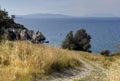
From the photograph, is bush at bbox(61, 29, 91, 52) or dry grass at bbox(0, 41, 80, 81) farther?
bush at bbox(61, 29, 91, 52)

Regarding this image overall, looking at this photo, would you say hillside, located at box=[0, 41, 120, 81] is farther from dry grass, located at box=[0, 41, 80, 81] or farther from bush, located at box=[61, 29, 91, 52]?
bush, located at box=[61, 29, 91, 52]

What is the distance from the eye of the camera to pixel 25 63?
12.9m

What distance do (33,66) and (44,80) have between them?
88 centimetres

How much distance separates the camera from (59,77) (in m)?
13.4

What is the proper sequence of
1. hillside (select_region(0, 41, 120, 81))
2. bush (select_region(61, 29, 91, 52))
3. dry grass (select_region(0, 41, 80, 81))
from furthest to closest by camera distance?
bush (select_region(61, 29, 91, 52)) → hillside (select_region(0, 41, 120, 81)) → dry grass (select_region(0, 41, 80, 81))

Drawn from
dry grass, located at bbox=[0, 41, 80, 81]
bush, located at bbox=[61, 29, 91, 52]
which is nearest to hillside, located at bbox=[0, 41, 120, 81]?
dry grass, located at bbox=[0, 41, 80, 81]

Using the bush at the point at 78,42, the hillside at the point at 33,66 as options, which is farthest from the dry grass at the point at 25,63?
the bush at the point at 78,42

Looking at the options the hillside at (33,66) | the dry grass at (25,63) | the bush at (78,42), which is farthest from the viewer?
the bush at (78,42)

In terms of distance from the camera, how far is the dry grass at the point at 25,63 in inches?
458

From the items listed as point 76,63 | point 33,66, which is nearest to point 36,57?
point 33,66

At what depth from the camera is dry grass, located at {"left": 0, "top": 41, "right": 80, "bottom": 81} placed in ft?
38.1

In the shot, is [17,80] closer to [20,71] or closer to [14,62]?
[20,71]

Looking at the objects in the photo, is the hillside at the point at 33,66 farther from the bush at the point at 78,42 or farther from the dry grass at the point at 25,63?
the bush at the point at 78,42

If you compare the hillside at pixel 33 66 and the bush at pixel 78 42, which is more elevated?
the hillside at pixel 33 66
